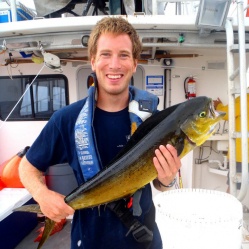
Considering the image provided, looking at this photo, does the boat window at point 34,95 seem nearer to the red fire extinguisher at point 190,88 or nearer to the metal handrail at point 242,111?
the red fire extinguisher at point 190,88

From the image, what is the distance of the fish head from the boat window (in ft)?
14.0

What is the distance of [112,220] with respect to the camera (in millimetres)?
1822

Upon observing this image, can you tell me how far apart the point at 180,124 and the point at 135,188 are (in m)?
0.49

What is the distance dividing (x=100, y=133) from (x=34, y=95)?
14.0ft

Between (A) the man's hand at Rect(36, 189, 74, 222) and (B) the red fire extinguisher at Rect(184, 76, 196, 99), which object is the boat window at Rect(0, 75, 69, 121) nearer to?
(B) the red fire extinguisher at Rect(184, 76, 196, 99)

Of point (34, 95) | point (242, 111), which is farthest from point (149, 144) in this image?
point (34, 95)

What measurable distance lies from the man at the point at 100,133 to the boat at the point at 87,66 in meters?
1.92

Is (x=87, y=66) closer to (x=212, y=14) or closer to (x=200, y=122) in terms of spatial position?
(x=212, y=14)

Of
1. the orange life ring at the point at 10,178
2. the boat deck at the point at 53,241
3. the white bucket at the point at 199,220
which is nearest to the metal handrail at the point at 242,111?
the white bucket at the point at 199,220

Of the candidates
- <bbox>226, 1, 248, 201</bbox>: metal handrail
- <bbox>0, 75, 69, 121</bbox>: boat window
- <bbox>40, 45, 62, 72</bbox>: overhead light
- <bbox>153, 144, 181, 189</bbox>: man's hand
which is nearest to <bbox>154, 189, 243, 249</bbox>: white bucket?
<bbox>226, 1, 248, 201</bbox>: metal handrail

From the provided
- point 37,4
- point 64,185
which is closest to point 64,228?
point 64,185

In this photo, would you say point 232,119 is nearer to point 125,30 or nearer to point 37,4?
point 125,30

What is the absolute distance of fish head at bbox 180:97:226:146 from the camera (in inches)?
60.6

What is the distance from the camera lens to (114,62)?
168cm
